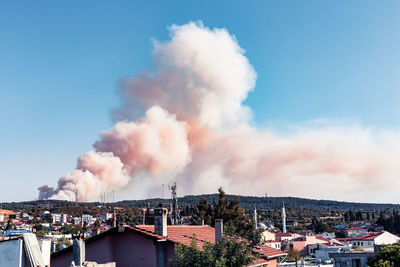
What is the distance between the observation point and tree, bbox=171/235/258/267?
790 inches

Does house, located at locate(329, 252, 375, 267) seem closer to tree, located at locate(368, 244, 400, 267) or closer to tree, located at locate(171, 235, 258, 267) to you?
tree, located at locate(368, 244, 400, 267)

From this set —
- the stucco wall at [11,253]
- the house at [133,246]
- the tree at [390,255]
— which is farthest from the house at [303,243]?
the stucco wall at [11,253]

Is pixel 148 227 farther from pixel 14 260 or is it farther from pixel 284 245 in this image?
pixel 284 245

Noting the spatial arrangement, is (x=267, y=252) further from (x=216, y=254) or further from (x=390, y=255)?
(x=390, y=255)

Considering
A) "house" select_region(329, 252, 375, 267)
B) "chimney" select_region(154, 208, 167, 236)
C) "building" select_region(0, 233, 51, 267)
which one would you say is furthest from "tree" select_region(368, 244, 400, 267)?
"building" select_region(0, 233, 51, 267)

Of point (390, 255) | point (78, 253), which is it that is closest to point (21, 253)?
point (78, 253)

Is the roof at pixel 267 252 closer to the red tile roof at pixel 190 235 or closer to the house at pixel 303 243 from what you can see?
the red tile roof at pixel 190 235

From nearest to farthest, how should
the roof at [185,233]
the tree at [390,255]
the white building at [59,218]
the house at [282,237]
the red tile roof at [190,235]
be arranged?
1. the roof at [185,233]
2. the red tile roof at [190,235]
3. the tree at [390,255]
4. the house at [282,237]
5. the white building at [59,218]

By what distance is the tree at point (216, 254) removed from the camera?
2006 cm

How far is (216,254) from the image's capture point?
67.3ft

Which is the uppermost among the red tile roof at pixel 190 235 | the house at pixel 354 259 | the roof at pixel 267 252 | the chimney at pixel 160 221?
the chimney at pixel 160 221

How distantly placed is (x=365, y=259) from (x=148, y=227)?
3400 centimetres

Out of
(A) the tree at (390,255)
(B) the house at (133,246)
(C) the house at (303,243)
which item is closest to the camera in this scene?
(B) the house at (133,246)

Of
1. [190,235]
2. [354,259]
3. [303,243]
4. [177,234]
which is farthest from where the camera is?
[303,243]
